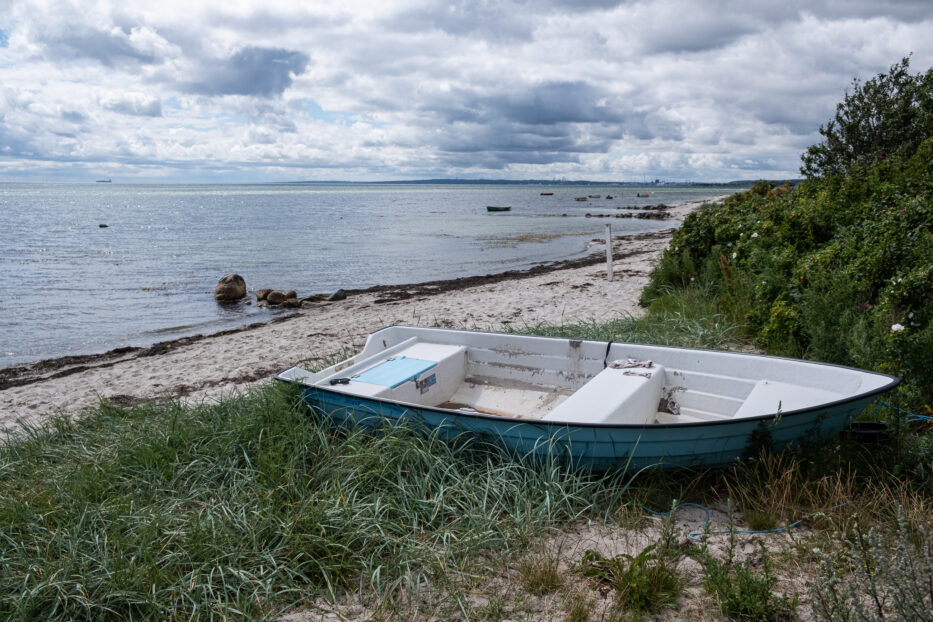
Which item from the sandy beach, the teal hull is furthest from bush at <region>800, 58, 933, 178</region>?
the teal hull

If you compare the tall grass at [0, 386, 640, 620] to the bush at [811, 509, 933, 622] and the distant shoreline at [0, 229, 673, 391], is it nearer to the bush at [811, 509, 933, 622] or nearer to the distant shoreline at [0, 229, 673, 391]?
the bush at [811, 509, 933, 622]

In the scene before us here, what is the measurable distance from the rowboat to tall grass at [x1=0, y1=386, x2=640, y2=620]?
0.23m

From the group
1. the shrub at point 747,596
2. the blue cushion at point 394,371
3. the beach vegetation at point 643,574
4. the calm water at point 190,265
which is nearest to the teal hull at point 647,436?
the beach vegetation at point 643,574

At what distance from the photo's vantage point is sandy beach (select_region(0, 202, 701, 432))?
891 cm

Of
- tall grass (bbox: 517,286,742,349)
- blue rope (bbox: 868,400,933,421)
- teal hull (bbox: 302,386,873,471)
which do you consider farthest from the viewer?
tall grass (bbox: 517,286,742,349)

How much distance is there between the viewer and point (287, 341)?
11562 mm

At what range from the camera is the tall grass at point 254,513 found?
3.43m

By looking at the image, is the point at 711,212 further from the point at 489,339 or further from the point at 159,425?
the point at 159,425

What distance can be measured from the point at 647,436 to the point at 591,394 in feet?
2.96

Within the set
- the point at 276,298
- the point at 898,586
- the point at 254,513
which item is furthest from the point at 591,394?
the point at 276,298

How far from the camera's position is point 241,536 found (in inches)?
150

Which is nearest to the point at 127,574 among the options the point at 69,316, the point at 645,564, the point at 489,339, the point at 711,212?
the point at 645,564

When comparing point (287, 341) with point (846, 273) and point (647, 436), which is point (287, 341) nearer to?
point (647, 436)

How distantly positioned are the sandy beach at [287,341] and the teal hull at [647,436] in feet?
14.8
